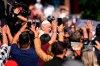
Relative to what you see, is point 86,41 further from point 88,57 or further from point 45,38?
point 88,57

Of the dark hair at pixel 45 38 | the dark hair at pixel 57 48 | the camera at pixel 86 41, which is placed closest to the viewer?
the dark hair at pixel 57 48

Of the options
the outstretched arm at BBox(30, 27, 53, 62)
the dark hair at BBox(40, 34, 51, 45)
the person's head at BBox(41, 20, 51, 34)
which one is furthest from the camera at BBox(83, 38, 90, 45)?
the outstretched arm at BBox(30, 27, 53, 62)

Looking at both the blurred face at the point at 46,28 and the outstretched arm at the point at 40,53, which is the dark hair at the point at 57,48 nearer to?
the outstretched arm at the point at 40,53

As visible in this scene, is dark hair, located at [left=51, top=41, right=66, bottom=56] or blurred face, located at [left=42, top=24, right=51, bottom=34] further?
blurred face, located at [left=42, top=24, right=51, bottom=34]

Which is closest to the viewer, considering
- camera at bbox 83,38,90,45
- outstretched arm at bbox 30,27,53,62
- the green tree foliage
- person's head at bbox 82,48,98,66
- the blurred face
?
outstretched arm at bbox 30,27,53,62

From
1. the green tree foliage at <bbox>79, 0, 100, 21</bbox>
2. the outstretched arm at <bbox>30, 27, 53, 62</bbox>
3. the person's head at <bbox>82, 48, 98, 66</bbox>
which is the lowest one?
the green tree foliage at <bbox>79, 0, 100, 21</bbox>

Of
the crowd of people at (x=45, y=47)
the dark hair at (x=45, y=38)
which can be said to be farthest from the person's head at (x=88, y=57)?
the dark hair at (x=45, y=38)

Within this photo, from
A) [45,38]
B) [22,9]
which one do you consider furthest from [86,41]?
[22,9]

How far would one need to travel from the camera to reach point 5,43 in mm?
9484

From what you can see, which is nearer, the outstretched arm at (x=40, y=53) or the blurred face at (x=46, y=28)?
the outstretched arm at (x=40, y=53)

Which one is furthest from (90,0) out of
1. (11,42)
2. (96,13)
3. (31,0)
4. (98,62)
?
(98,62)

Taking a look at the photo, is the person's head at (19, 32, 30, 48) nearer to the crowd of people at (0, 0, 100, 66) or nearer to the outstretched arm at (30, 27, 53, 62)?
the crowd of people at (0, 0, 100, 66)

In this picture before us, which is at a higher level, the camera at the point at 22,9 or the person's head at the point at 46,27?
the camera at the point at 22,9

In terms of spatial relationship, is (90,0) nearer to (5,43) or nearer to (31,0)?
(31,0)
